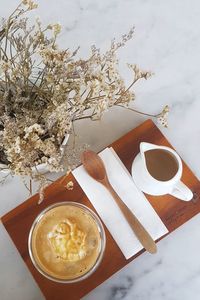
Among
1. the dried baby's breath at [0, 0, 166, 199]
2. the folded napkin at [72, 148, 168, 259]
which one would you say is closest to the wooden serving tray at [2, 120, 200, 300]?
the folded napkin at [72, 148, 168, 259]

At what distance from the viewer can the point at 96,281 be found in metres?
0.87

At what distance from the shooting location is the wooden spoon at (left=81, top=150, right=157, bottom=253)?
34.1 inches

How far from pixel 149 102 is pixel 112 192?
0.72 feet

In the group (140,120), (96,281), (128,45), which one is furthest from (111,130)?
(96,281)

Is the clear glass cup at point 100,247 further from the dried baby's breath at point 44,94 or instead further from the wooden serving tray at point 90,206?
the dried baby's breath at point 44,94

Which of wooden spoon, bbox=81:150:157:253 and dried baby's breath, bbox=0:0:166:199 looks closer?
dried baby's breath, bbox=0:0:166:199

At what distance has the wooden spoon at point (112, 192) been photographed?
34.1 inches

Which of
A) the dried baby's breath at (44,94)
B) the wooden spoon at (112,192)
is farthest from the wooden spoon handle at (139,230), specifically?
the dried baby's breath at (44,94)

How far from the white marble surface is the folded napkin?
0.05 metres

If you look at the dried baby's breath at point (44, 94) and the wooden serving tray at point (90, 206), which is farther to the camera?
the wooden serving tray at point (90, 206)

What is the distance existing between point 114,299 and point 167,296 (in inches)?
4.2

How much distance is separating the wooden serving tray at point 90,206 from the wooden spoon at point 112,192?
0.11 ft

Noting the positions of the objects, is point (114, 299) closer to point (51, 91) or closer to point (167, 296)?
point (167, 296)

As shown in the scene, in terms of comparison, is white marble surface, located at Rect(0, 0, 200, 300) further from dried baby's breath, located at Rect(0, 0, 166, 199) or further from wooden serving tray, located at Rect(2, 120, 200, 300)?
dried baby's breath, located at Rect(0, 0, 166, 199)
